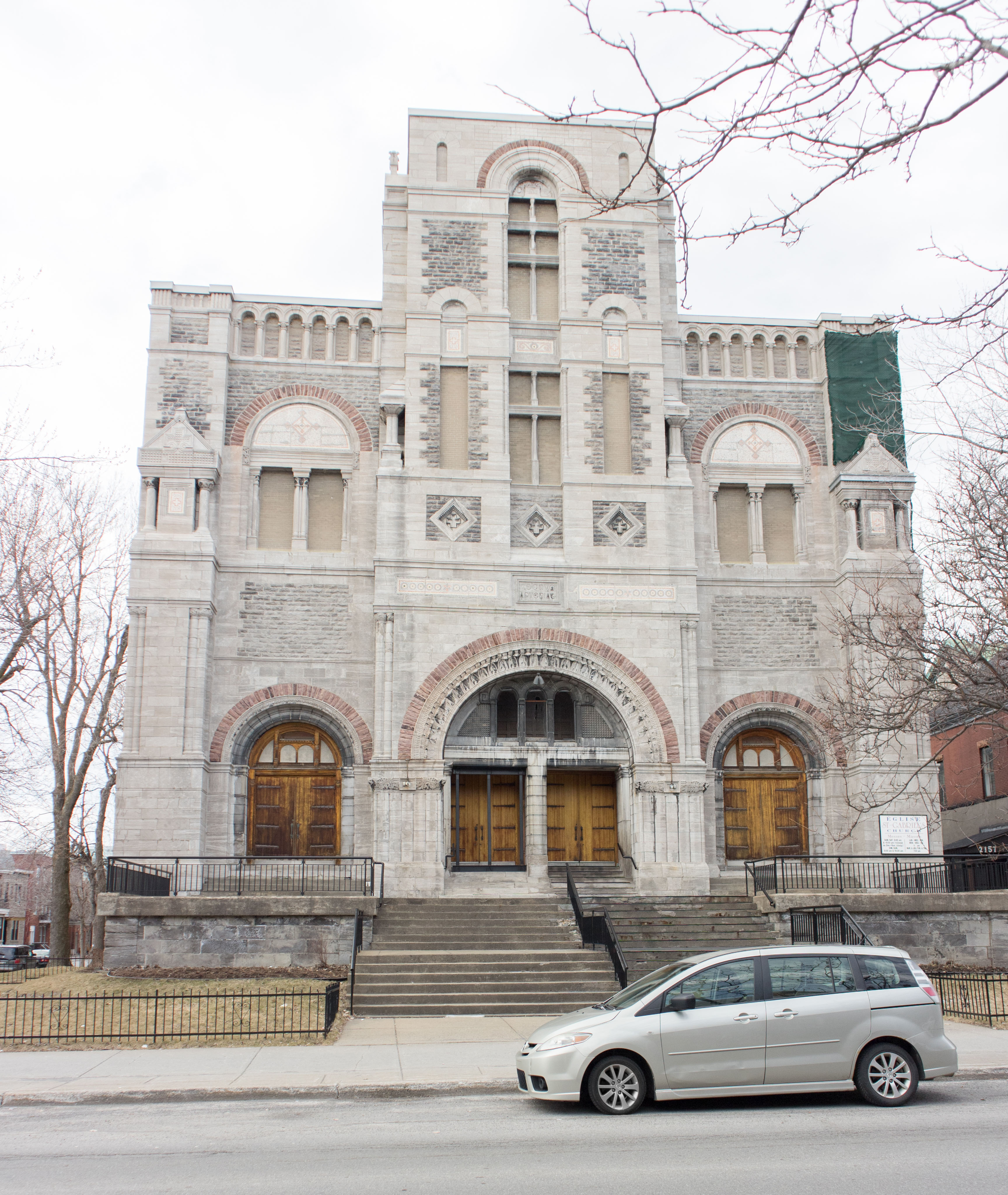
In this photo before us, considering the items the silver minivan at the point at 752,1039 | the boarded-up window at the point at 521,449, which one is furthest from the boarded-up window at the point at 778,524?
the silver minivan at the point at 752,1039

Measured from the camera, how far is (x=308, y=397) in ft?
94.8

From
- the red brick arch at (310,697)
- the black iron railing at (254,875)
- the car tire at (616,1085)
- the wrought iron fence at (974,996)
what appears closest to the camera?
the car tire at (616,1085)

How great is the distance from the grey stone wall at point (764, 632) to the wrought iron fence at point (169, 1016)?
13699mm

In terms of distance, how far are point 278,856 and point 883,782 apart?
13.6 meters

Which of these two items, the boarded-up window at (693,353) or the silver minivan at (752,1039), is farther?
the boarded-up window at (693,353)

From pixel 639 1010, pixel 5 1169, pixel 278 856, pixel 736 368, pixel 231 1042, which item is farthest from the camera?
pixel 736 368

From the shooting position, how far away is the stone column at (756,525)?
95.1 feet

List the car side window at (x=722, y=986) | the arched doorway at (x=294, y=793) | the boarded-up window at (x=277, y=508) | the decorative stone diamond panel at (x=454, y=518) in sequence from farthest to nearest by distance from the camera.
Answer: the boarded-up window at (x=277, y=508) < the decorative stone diamond panel at (x=454, y=518) < the arched doorway at (x=294, y=793) < the car side window at (x=722, y=986)

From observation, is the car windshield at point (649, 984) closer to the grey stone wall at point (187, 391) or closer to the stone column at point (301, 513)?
the stone column at point (301, 513)

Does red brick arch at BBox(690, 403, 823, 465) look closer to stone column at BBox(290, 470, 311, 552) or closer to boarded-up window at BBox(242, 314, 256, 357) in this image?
stone column at BBox(290, 470, 311, 552)

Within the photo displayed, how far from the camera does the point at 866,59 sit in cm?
608

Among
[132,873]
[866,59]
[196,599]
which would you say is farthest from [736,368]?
[866,59]

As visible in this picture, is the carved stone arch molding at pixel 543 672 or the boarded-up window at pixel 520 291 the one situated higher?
the boarded-up window at pixel 520 291

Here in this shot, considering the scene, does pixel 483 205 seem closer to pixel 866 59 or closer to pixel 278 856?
pixel 278 856
